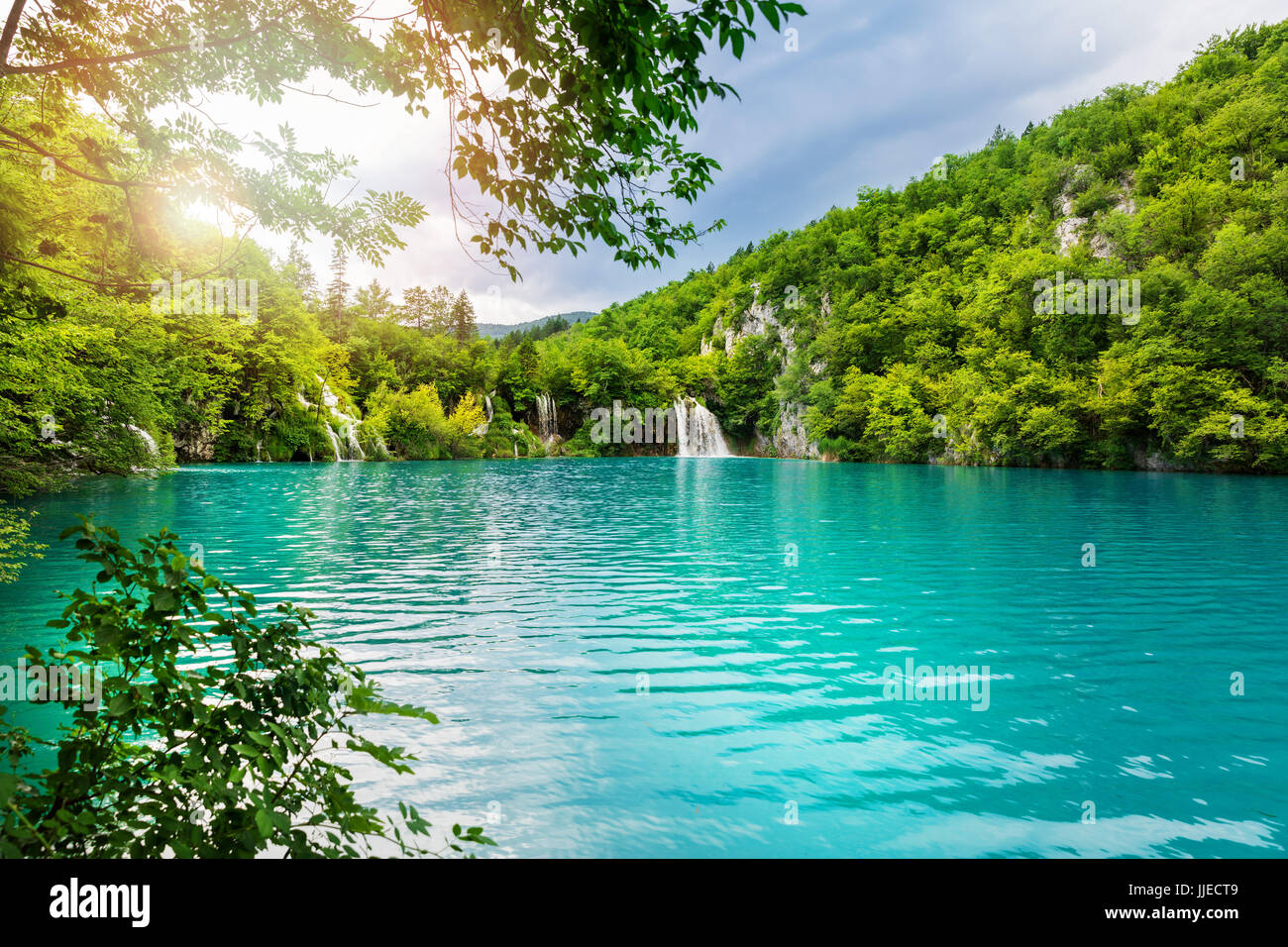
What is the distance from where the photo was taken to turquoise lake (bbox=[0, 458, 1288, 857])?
4.26 meters

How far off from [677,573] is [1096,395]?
4630cm

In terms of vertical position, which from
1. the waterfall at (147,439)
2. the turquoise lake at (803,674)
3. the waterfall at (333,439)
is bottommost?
the turquoise lake at (803,674)

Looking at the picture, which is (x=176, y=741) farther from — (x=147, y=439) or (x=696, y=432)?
(x=696, y=432)

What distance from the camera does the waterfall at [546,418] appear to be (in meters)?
80.6

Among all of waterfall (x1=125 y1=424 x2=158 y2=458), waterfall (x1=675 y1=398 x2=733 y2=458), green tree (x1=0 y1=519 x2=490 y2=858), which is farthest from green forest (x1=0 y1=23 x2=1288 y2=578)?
waterfall (x1=675 y1=398 x2=733 y2=458)

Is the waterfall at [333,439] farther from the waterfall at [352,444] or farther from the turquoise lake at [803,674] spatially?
the turquoise lake at [803,674]

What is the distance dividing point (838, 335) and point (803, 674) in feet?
237

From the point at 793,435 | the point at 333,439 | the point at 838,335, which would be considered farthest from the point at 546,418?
the point at 838,335

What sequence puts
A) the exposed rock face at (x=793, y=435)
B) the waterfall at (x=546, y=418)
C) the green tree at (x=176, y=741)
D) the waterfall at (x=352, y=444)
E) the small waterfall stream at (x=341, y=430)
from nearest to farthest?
the green tree at (x=176, y=741)
the small waterfall stream at (x=341, y=430)
the waterfall at (x=352, y=444)
the exposed rock face at (x=793, y=435)
the waterfall at (x=546, y=418)

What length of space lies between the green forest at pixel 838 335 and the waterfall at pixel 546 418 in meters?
0.68

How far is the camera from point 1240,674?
22.0 ft

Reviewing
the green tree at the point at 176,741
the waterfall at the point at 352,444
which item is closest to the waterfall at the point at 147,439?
the green tree at the point at 176,741

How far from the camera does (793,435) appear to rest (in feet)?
262
